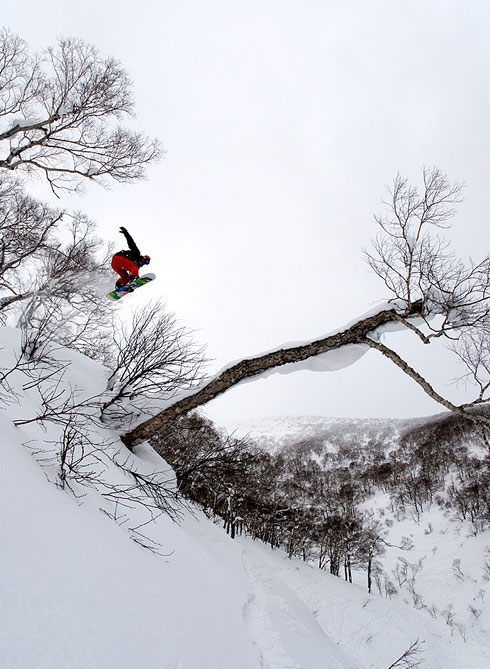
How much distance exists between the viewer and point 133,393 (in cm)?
605

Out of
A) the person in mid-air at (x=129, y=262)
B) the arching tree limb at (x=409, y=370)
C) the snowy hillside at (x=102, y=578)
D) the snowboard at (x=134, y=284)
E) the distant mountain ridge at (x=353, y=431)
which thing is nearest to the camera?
the snowy hillside at (x=102, y=578)

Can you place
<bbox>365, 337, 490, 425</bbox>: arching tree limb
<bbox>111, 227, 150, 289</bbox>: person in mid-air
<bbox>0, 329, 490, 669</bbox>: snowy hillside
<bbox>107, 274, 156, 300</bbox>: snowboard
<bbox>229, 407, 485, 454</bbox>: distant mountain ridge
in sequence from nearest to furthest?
<bbox>0, 329, 490, 669</bbox>: snowy hillside, <bbox>365, 337, 490, 425</bbox>: arching tree limb, <bbox>111, 227, 150, 289</bbox>: person in mid-air, <bbox>107, 274, 156, 300</bbox>: snowboard, <bbox>229, 407, 485, 454</bbox>: distant mountain ridge

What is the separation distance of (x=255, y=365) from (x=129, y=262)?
13.8ft

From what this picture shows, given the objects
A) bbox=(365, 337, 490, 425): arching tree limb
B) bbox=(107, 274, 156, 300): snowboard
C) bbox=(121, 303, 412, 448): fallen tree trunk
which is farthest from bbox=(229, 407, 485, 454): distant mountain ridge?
bbox=(365, 337, 490, 425): arching tree limb

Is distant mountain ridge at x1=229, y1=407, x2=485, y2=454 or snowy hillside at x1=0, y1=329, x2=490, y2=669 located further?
distant mountain ridge at x1=229, y1=407, x2=485, y2=454

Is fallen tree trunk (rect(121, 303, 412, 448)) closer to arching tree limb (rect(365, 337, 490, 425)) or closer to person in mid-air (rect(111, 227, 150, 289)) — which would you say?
arching tree limb (rect(365, 337, 490, 425))

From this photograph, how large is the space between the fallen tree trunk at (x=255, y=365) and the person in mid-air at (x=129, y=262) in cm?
365

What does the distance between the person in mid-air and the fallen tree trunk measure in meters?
3.65

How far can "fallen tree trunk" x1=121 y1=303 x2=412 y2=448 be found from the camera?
6.08 m

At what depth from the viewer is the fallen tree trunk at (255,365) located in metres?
6.08

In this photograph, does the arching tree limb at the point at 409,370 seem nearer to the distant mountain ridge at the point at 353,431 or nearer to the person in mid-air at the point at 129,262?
the person in mid-air at the point at 129,262

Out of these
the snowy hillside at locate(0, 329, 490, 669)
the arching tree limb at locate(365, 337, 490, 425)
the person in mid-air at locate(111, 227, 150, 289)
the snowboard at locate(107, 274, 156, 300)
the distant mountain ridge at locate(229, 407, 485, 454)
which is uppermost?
the person in mid-air at locate(111, 227, 150, 289)

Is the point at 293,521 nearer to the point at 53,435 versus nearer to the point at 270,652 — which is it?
the point at 270,652

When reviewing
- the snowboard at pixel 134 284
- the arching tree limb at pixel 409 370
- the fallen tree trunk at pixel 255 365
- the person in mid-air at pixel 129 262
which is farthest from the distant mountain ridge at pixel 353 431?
the arching tree limb at pixel 409 370
